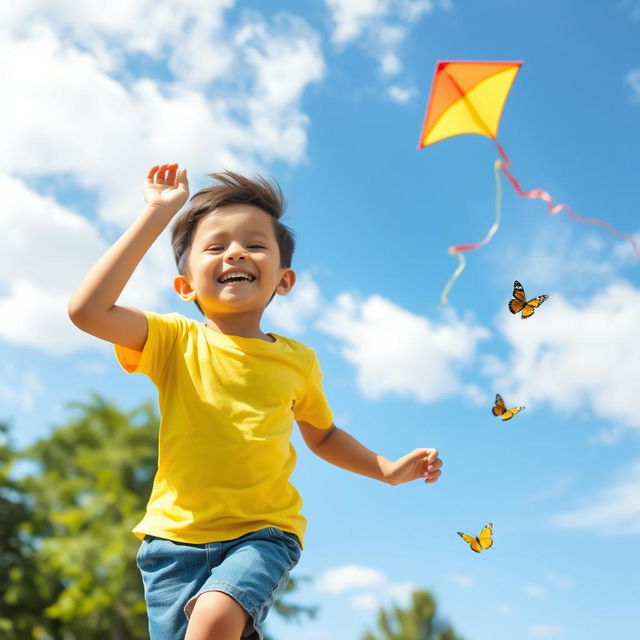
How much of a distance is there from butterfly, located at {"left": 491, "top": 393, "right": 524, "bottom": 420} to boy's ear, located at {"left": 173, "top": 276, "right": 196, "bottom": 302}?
1.25 m

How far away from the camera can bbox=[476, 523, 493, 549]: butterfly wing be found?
2785 mm

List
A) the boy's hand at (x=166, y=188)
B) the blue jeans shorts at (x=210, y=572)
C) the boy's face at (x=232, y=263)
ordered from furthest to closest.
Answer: the boy's face at (x=232, y=263), the boy's hand at (x=166, y=188), the blue jeans shorts at (x=210, y=572)

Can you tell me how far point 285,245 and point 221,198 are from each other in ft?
1.12

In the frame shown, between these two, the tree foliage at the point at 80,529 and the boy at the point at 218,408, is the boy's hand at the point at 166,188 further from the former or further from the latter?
the tree foliage at the point at 80,529

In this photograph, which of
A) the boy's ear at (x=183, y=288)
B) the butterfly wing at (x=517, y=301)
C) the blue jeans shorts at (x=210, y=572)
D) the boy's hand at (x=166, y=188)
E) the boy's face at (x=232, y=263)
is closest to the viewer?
the blue jeans shorts at (x=210, y=572)

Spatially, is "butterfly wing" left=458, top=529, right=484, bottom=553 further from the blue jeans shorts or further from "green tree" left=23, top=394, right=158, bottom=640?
"green tree" left=23, top=394, right=158, bottom=640

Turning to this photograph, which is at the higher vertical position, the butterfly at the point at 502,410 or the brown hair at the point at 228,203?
the brown hair at the point at 228,203

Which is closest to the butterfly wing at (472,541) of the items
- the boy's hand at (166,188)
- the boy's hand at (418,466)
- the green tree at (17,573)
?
the boy's hand at (418,466)

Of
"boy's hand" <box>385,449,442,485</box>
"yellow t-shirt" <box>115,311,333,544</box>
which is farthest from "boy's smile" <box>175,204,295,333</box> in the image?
"boy's hand" <box>385,449,442,485</box>

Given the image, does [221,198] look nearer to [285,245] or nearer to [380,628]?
[285,245]

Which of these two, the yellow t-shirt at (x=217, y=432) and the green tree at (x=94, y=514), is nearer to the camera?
the yellow t-shirt at (x=217, y=432)

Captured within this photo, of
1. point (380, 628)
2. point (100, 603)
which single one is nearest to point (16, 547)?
point (100, 603)

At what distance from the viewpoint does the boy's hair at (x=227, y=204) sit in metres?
3.25

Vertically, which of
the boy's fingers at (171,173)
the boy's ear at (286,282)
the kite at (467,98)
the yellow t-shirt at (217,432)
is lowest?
the yellow t-shirt at (217,432)
